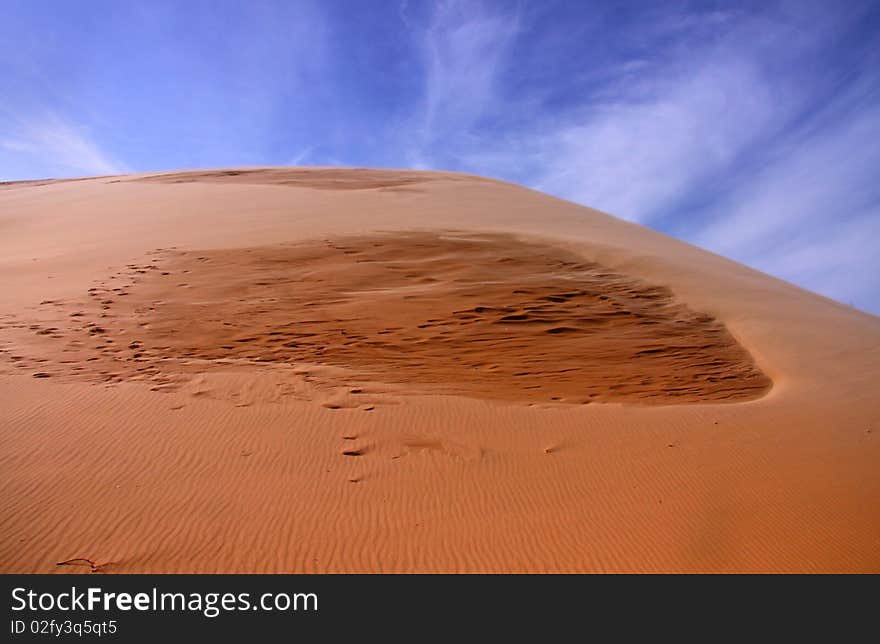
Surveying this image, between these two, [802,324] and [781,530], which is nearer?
[781,530]

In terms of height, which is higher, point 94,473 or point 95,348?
point 95,348

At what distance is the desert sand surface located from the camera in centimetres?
385

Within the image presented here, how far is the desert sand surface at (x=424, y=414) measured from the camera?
3854 mm

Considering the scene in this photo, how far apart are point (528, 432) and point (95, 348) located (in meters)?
5.57

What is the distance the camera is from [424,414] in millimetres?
5902
